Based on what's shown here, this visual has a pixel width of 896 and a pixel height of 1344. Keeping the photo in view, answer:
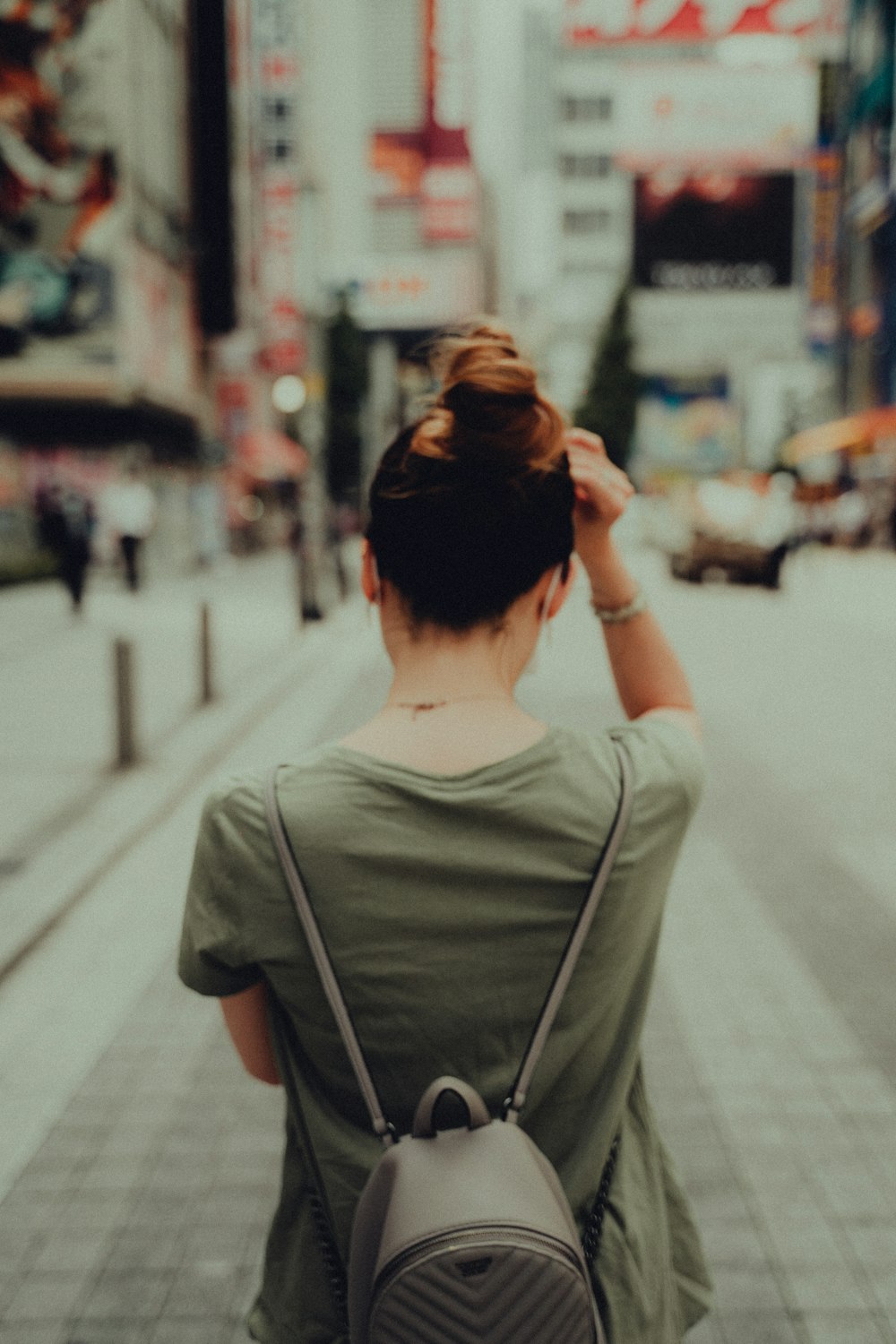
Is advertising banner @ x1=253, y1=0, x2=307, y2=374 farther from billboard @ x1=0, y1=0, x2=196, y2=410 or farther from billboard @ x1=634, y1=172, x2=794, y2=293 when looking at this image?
billboard @ x1=634, y1=172, x2=794, y2=293

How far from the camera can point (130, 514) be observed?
71.4 ft

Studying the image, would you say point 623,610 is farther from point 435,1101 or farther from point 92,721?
point 92,721

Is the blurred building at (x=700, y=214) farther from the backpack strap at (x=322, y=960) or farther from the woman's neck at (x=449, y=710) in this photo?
the backpack strap at (x=322, y=960)

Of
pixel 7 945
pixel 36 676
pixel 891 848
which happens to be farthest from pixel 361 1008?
pixel 36 676

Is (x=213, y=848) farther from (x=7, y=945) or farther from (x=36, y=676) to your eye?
(x=36, y=676)

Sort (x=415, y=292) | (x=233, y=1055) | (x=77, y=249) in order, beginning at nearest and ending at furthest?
1. (x=233, y=1055)
2. (x=77, y=249)
3. (x=415, y=292)

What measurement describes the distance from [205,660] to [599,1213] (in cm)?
939

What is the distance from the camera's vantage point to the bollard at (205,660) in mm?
10656

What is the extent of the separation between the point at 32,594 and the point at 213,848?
23.4 m

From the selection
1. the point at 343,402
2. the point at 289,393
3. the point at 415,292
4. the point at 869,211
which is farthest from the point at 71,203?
the point at 415,292

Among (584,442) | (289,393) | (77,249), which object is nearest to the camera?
(584,442)

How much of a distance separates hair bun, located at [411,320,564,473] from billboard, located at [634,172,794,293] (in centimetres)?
5064

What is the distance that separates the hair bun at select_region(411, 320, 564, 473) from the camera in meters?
1.42

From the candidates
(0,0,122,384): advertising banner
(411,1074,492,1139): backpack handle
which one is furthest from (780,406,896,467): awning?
(411,1074,492,1139): backpack handle
